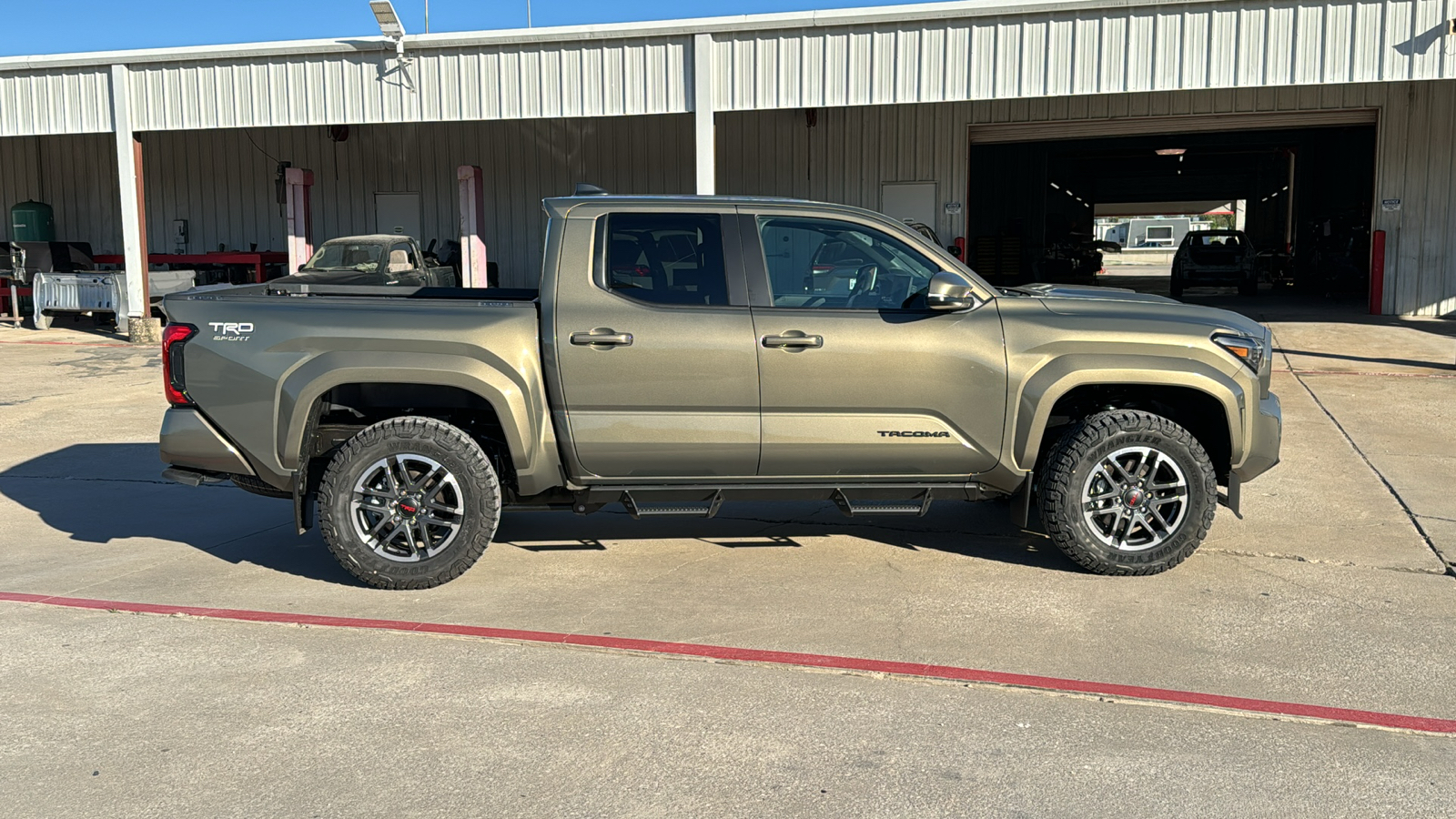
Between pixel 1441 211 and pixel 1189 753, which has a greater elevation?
pixel 1441 211

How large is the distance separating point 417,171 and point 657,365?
21.3 meters

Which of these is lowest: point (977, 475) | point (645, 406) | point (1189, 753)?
point (1189, 753)

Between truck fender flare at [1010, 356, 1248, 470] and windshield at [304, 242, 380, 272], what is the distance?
13.1 meters

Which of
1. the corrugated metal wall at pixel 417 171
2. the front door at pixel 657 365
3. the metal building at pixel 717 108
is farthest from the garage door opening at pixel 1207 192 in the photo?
the front door at pixel 657 365

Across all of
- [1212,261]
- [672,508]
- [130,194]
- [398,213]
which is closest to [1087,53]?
[1212,261]

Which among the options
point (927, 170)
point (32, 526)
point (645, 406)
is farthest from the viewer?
point (927, 170)

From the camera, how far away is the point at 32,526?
7.23 meters

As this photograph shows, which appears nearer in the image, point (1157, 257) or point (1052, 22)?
point (1052, 22)

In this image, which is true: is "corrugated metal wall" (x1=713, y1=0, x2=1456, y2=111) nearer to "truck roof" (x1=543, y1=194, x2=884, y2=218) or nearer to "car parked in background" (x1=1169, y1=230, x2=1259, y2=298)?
"car parked in background" (x1=1169, y1=230, x2=1259, y2=298)

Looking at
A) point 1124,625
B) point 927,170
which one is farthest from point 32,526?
point 927,170

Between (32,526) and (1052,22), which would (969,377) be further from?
(1052,22)

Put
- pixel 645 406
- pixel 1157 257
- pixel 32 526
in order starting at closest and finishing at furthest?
pixel 645 406 < pixel 32 526 < pixel 1157 257

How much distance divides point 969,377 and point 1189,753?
7.33ft

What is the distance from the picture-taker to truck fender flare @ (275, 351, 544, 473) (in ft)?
18.3
